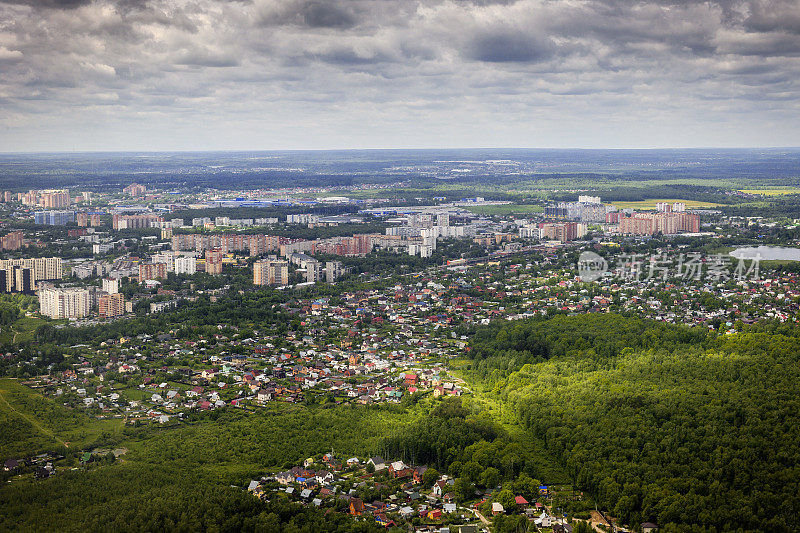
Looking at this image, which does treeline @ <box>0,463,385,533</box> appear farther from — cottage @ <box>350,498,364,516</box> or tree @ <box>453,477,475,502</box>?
tree @ <box>453,477,475,502</box>

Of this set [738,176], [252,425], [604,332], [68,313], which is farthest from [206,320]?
[738,176]

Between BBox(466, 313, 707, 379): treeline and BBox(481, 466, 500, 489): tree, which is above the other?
BBox(466, 313, 707, 379): treeline

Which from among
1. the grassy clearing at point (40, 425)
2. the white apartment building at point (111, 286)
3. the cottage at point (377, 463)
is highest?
the white apartment building at point (111, 286)

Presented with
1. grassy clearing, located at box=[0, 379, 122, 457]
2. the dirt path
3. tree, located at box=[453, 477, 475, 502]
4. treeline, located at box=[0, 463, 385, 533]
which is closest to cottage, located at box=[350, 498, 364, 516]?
treeline, located at box=[0, 463, 385, 533]

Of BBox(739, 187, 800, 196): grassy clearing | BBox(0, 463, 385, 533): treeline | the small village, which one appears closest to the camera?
BBox(0, 463, 385, 533): treeline

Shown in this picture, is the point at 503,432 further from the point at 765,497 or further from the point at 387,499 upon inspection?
the point at 765,497

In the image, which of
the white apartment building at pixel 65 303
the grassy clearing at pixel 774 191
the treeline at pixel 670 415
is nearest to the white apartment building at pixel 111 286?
the white apartment building at pixel 65 303

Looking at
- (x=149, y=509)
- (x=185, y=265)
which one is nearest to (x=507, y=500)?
(x=149, y=509)

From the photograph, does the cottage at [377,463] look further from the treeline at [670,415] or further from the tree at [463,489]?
the treeline at [670,415]
